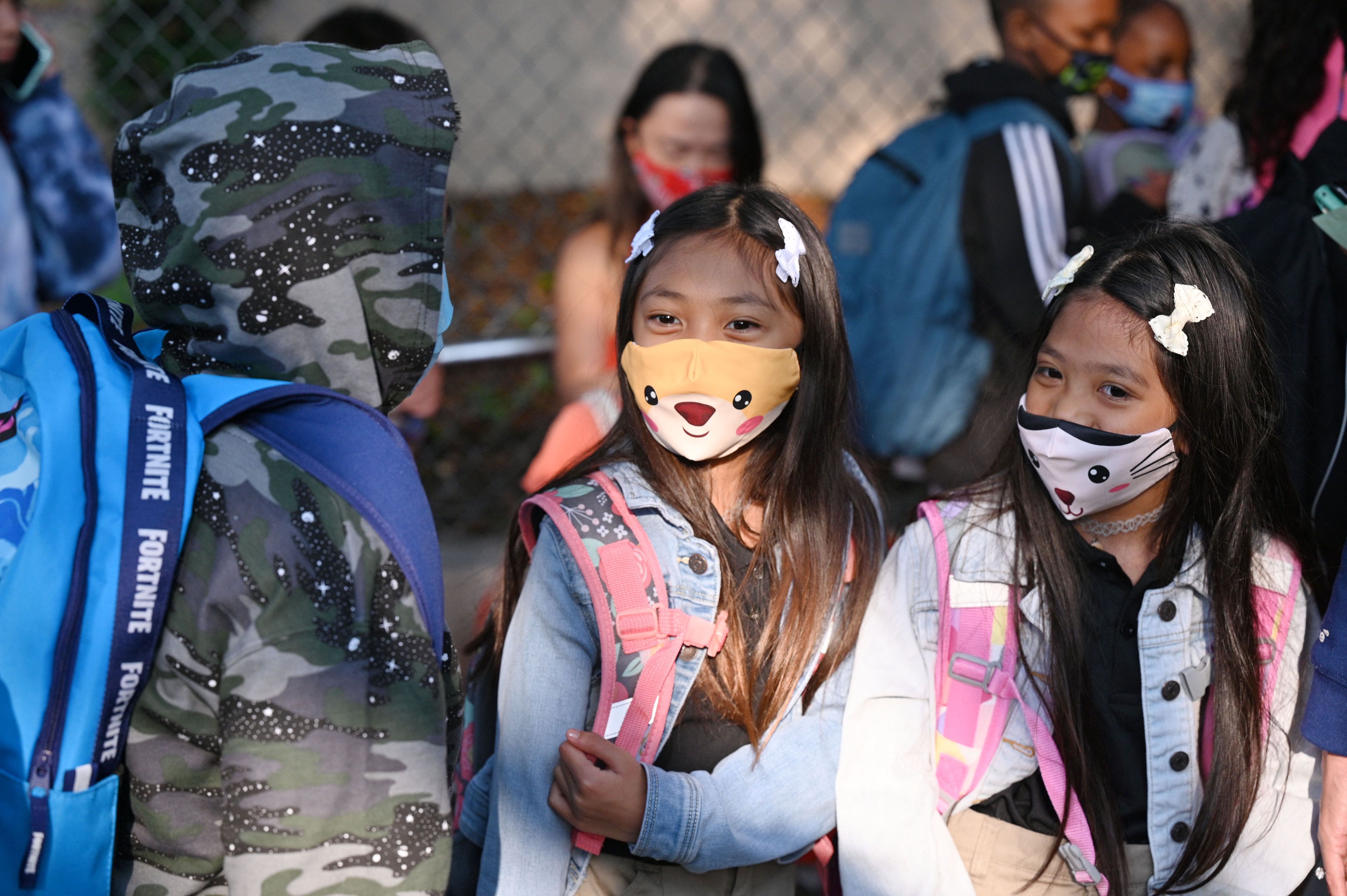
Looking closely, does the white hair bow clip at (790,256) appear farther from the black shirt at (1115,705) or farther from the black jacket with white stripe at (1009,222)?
the black jacket with white stripe at (1009,222)

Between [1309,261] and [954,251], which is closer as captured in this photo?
[1309,261]

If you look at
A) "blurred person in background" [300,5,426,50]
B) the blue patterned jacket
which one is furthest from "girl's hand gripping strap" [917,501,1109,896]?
the blue patterned jacket

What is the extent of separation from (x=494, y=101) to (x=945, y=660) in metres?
5.00

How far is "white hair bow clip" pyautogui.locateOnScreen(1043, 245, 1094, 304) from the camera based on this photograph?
6.36ft

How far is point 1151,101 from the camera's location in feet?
12.7

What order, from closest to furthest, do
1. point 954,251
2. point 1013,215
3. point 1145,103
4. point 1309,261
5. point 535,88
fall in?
point 1309,261 → point 1013,215 → point 954,251 → point 1145,103 → point 535,88

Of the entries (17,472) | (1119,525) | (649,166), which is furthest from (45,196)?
(1119,525)

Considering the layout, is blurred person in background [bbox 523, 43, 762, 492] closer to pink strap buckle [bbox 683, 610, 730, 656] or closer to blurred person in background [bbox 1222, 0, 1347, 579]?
blurred person in background [bbox 1222, 0, 1347, 579]

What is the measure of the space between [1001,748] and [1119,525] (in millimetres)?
430

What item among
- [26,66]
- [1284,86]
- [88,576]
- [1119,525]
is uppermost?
[1284,86]

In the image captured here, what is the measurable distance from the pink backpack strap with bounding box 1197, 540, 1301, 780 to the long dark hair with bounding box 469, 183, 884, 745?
586mm

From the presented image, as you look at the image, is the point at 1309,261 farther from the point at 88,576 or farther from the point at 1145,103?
the point at 88,576

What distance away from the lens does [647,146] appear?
3.42 metres

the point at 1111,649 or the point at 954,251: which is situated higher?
the point at 954,251
